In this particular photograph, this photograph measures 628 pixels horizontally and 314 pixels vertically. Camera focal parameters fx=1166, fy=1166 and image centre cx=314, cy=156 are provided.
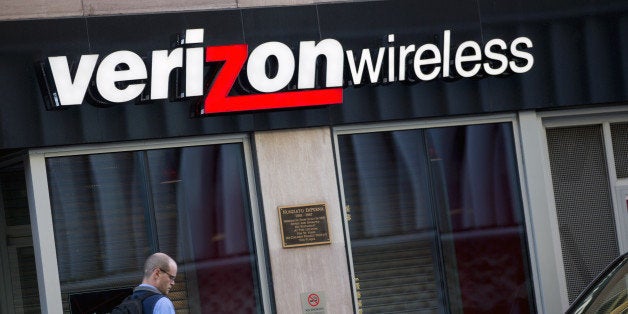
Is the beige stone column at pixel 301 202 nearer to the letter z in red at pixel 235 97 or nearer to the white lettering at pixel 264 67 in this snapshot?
the letter z in red at pixel 235 97

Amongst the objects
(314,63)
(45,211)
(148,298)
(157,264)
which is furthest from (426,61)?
(148,298)

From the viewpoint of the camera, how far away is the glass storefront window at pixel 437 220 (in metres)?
12.9

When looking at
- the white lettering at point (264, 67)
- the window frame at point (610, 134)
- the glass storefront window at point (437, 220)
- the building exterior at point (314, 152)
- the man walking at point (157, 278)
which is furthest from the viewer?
the window frame at point (610, 134)

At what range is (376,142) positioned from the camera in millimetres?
12953

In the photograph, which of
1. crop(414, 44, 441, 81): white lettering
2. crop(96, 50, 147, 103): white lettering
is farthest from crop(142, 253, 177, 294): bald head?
crop(414, 44, 441, 81): white lettering

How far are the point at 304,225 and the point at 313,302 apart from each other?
0.82 meters

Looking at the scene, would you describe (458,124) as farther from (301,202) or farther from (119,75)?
(119,75)

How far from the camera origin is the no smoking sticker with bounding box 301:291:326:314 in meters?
12.4

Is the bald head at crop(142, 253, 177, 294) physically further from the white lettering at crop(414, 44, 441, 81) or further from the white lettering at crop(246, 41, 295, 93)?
the white lettering at crop(414, 44, 441, 81)

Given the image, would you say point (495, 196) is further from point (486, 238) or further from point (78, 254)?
point (78, 254)

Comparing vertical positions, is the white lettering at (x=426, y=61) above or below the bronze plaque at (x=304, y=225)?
above

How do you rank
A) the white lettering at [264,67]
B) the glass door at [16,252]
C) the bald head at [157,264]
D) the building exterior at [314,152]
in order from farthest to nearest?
the glass door at [16,252] < the white lettering at [264,67] < the building exterior at [314,152] < the bald head at [157,264]

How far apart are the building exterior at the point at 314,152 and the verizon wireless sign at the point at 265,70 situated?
2 cm

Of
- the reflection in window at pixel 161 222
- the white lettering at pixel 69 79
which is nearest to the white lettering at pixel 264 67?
the reflection in window at pixel 161 222
